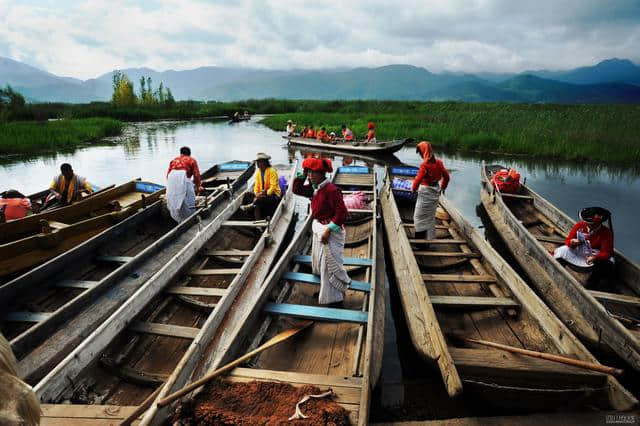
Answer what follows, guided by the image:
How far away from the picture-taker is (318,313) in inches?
140

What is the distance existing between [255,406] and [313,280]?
203 centimetres

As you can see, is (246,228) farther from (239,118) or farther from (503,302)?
(239,118)

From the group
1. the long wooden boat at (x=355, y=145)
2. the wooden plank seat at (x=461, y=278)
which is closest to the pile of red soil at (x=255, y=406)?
the wooden plank seat at (x=461, y=278)

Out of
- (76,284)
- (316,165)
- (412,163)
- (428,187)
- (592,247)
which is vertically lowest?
(76,284)

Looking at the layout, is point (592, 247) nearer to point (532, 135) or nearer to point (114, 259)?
point (114, 259)

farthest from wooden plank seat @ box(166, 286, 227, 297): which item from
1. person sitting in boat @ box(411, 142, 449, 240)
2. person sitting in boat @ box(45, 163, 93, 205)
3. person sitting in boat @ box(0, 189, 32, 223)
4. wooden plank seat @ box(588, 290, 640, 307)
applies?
wooden plank seat @ box(588, 290, 640, 307)

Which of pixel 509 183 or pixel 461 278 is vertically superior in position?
pixel 509 183

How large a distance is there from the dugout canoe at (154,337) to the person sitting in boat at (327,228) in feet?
→ 3.07

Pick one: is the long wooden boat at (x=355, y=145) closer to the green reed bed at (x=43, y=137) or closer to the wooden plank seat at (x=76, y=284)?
the green reed bed at (x=43, y=137)

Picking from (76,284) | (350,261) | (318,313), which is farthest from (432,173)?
(76,284)

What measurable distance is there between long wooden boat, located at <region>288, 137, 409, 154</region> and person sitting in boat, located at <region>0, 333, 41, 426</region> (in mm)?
15972

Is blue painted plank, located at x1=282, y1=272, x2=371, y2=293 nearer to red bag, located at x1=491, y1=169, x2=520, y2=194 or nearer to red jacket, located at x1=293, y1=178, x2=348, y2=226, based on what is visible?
red jacket, located at x1=293, y1=178, x2=348, y2=226

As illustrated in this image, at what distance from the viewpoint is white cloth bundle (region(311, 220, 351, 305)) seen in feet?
12.7

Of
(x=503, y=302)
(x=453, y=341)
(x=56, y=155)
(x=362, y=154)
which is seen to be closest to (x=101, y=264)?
(x=453, y=341)
